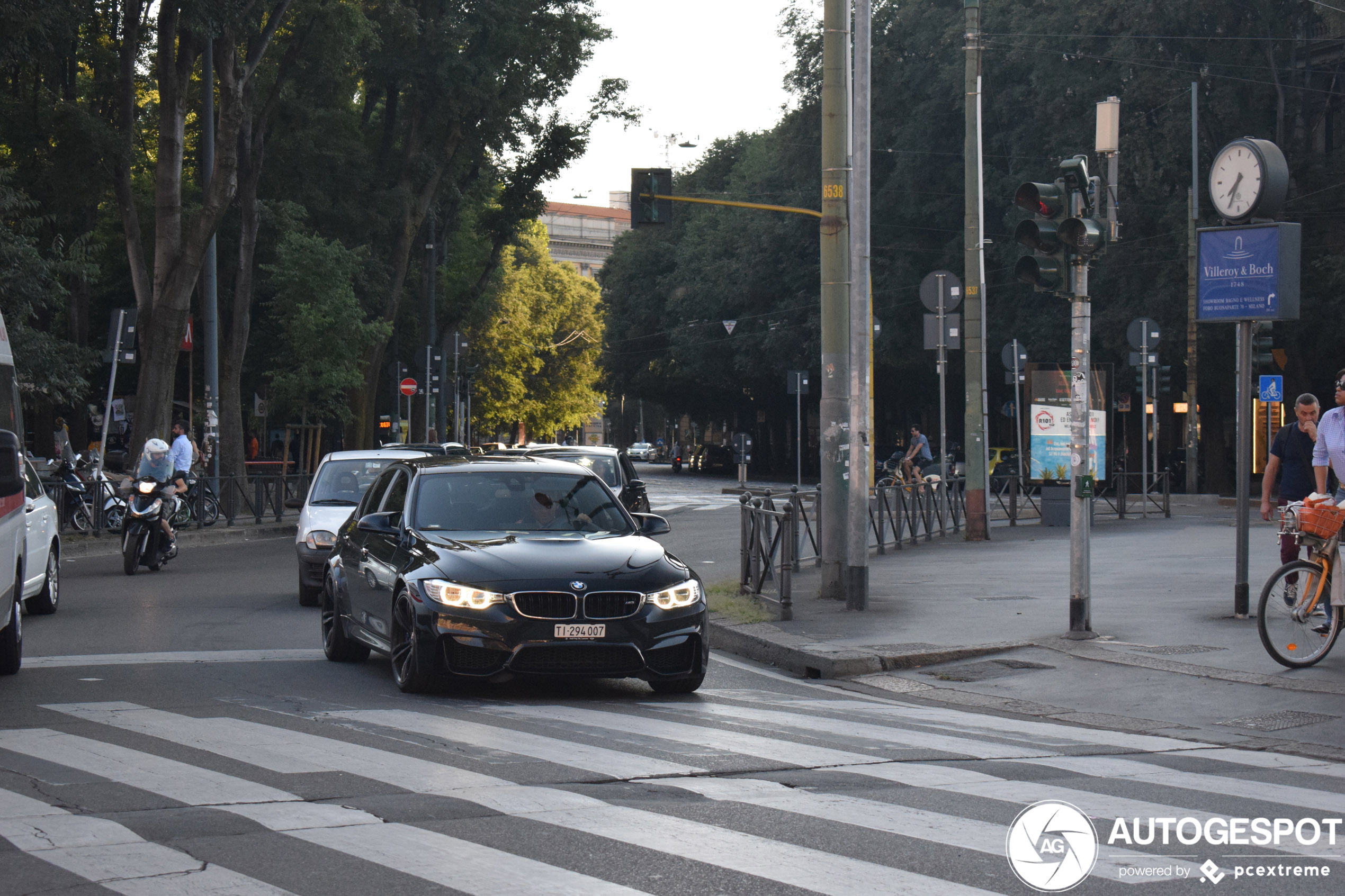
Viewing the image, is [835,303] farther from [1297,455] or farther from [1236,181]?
[1297,455]

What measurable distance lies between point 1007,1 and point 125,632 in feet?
123

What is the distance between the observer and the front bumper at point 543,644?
931cm

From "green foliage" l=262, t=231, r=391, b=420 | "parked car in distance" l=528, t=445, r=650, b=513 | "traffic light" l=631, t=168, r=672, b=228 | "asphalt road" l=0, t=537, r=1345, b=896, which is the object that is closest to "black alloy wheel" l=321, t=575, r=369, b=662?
"asphalt road" l=0, t=537, r=1345, b=896

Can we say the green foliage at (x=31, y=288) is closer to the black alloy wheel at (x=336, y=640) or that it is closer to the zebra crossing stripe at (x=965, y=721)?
the black alloy wheel at (x=336, y=640)

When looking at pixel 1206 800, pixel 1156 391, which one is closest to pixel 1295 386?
pixel 1156 391

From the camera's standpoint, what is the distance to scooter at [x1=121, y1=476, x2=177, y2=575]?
19703 millimetres

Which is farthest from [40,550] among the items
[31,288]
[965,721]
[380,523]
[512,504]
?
[31,288]

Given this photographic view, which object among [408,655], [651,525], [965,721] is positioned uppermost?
[651,525]

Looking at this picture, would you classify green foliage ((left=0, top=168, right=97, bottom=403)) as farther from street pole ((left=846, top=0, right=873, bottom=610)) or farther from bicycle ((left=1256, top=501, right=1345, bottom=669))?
Result: bicycle ((left=1256, top=501, right=1345, bottom=669))

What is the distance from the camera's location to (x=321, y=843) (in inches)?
226

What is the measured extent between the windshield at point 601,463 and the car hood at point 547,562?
9689 millimetres

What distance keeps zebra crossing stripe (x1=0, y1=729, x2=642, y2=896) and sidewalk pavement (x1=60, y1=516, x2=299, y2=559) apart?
15.7 metres

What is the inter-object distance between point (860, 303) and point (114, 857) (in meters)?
10.8

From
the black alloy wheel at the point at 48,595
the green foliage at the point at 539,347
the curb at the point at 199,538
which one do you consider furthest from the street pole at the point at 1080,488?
the green foliage at the point at 539,347
